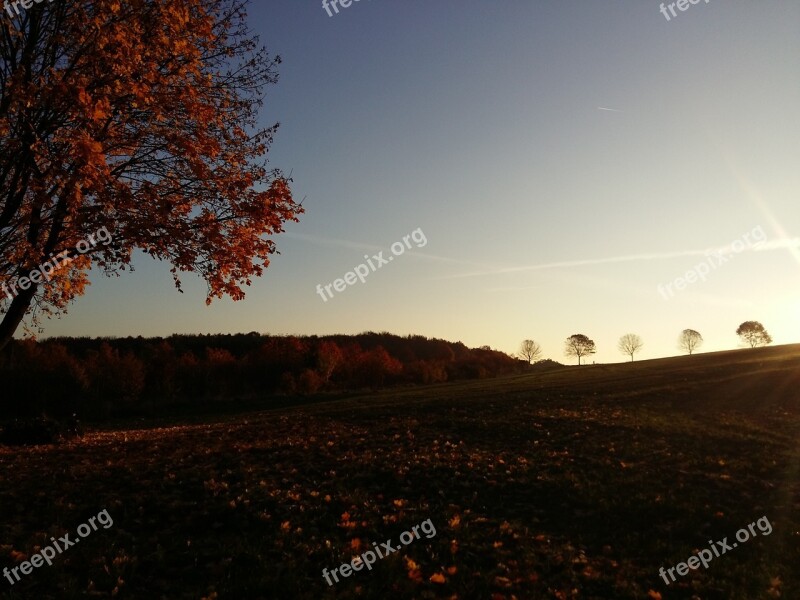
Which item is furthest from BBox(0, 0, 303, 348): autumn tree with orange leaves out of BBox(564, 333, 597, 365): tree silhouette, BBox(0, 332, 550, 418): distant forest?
BBox(564, 333, 597, 365): tree silhouette

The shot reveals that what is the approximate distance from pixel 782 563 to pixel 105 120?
1698 cm

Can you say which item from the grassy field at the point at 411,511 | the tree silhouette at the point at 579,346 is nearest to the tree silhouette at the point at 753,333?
the tree silhouette at the point at 579,346

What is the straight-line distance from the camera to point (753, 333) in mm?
116125

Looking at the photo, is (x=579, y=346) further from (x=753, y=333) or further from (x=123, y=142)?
(x=123, y=142)

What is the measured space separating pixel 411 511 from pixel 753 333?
132 metres

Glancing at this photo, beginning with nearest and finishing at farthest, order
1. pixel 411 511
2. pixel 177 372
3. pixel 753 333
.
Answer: pixel 411 511, pixel 177 372, pixel 753 333

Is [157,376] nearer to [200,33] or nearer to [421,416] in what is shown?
[421,416]

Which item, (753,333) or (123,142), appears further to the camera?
(753,333)

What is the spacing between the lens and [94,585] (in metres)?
7.12

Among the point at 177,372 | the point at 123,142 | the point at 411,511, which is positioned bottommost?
the point at 411,511

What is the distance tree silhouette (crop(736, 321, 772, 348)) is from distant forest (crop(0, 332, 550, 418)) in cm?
5087

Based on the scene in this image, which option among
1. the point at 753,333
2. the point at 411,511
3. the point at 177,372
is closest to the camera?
the point at 411,511

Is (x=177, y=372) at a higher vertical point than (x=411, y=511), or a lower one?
higher

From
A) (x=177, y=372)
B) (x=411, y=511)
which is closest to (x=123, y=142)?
(x=411, y=511)
